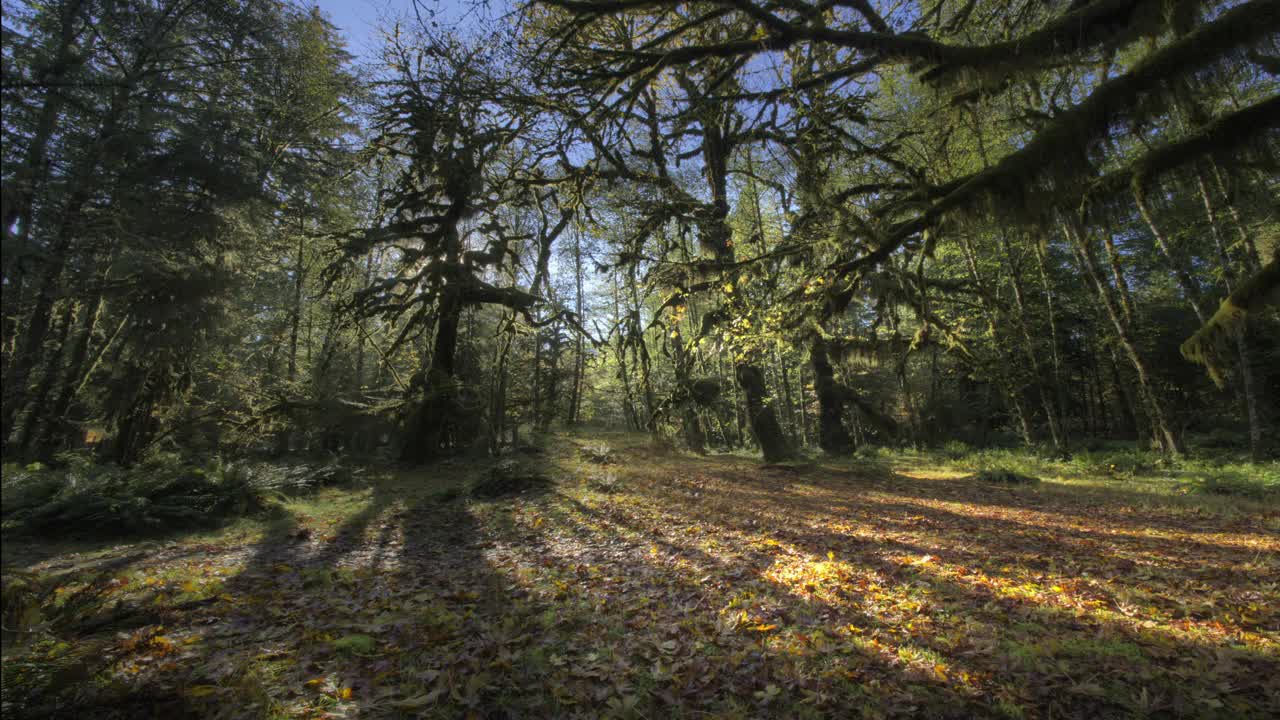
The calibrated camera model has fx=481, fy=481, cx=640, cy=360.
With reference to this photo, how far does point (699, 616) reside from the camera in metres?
3.97

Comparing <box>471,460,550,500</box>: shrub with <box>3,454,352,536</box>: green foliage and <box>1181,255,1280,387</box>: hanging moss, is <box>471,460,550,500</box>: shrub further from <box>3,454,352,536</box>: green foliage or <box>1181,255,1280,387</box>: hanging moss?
<box>1181,255,1280,387</box>: hanging moss

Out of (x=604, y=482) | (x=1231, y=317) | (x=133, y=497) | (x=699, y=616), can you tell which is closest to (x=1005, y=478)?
(x=1231, y=317)

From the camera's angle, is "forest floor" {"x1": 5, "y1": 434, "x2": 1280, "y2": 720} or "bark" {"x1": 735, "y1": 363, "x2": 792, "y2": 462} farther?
"bark" {"x1": 735, "y1": 363, "x2": 792, "y2": 462}

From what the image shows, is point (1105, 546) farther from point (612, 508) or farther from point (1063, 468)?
point (1063, 468)

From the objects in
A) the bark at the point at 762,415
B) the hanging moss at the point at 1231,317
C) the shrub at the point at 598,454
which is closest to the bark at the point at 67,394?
the shrub at the point at 598,454

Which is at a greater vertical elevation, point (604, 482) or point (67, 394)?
point (67, 394)

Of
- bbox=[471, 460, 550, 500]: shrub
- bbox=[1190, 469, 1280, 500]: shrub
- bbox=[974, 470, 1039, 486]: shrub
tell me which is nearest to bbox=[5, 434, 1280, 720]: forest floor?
bbox=[1190, 469, 1280, 500]: shrub

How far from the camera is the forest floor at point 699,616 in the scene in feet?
8.90

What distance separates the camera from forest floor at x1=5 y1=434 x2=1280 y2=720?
271 cm

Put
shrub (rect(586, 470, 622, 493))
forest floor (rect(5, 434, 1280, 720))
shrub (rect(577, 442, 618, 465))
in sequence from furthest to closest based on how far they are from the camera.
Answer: shrub (rect(577, 442, 618, 465)) < shrub (rect(586, 470, 622, 493)) < forest floor (rect(5, 434, 1280, 720))

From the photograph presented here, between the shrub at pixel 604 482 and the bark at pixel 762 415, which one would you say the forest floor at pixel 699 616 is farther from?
the bark at pixel 762 415

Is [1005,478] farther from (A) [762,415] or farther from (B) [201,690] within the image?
(B) [201,690]

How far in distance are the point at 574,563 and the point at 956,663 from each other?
3.59m

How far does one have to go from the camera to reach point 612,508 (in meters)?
7.83
